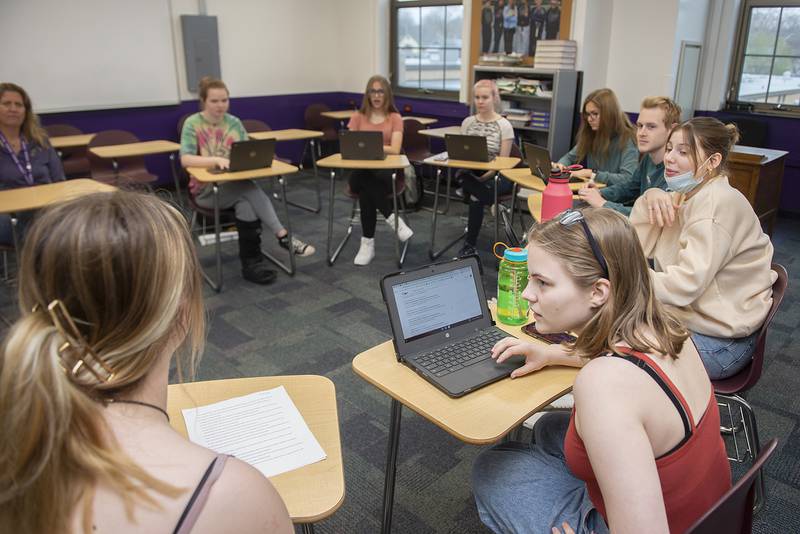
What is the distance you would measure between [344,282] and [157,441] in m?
3.03

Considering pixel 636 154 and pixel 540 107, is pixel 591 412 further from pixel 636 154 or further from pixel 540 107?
pixel 540 107

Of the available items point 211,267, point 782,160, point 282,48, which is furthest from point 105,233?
point 282,48

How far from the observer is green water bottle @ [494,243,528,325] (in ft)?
5.16

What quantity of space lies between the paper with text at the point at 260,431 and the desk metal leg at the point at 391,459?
0.30 meters

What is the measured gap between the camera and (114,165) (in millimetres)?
4676

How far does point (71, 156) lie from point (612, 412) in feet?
17.2

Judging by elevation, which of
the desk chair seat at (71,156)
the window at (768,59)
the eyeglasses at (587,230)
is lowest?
the desk chair seat at (71,156)

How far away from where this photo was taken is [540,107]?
17.8ft

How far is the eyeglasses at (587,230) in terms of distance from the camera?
3.49ft

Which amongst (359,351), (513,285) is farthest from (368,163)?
(513,285)

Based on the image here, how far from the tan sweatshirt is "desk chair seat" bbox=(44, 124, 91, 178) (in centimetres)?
472

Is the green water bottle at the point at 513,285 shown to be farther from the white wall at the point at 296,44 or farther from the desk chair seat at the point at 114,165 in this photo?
the white wall at the point at 296,44

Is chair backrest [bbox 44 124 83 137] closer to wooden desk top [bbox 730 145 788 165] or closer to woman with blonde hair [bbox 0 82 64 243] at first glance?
woman with blonde hair [bbox 0 82 64 243]

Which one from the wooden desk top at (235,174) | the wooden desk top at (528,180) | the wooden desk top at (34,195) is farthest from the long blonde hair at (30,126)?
the wooden desk top at (528,180)
